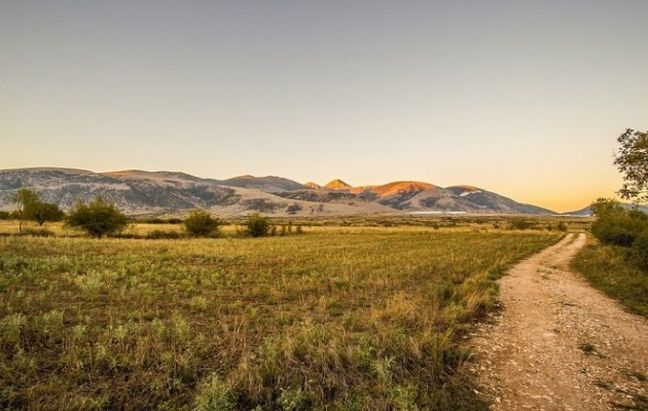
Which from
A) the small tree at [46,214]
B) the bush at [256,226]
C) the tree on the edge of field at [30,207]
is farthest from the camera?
the bush at [256,226]

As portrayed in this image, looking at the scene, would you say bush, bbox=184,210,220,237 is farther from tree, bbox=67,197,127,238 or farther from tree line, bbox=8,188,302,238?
tree, bbox=67,197,127,238

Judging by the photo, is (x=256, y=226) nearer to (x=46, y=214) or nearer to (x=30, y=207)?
(x=30, y=207)

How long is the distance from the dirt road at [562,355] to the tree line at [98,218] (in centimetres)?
5326

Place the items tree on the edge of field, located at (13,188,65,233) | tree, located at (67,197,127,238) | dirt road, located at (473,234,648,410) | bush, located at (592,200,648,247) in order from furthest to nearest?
1. tree on the edge of field, located at (13,188,65,233)
2. tree, located at (67,197,127,238)
3. bush, located at (592,200,648,247)
4. dirt road, located at (473,234,648,410)

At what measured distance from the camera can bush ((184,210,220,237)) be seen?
6094 cm

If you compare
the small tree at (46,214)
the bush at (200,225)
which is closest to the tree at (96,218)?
the bush at (200,225)

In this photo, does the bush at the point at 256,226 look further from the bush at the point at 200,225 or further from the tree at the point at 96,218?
the tree at the point at 96,218

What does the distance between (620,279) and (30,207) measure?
74249mm

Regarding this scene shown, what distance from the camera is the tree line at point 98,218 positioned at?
51.9 m

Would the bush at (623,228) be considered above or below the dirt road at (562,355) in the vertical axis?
above

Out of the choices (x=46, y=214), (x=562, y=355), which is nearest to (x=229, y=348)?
(x=562, y=355)

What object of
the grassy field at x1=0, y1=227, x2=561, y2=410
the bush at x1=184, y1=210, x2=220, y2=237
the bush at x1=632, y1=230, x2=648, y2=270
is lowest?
the bush at x1=184, y1=210, x2=220, y2=237

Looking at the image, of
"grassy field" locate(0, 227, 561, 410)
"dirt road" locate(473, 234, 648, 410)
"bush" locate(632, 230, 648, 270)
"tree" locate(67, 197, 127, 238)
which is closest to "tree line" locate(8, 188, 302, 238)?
"tree" locate(67, 197, 127, 238)

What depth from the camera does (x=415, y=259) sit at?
94.3 ft
